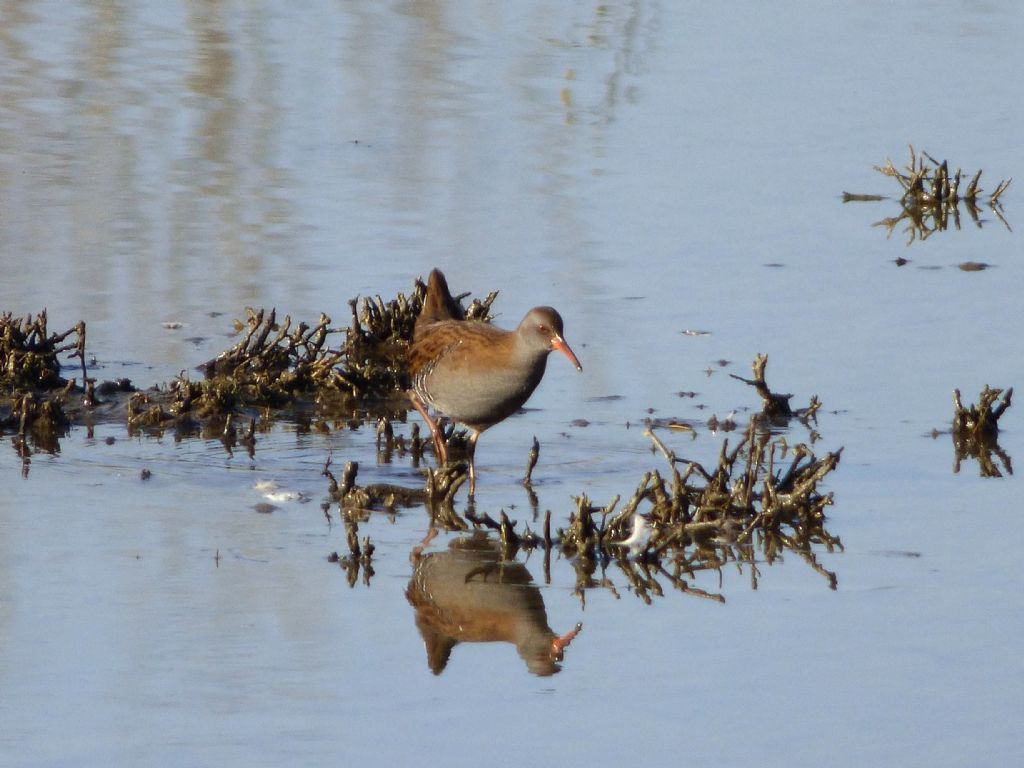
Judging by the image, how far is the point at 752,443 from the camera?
22.3 feet

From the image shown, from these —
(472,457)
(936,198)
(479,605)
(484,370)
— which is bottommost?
(479,605)

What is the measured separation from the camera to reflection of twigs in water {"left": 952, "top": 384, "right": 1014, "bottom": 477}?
7746 mm

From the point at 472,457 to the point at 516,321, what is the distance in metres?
1.99

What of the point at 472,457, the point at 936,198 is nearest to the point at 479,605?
the point at 472,457

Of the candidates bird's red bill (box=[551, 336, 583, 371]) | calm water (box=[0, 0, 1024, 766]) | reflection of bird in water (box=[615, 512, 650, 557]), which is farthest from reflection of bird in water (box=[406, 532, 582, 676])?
bird's red bill (box=[551, 336, 583, 371])

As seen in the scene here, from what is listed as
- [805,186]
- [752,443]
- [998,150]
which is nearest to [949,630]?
[752,443]

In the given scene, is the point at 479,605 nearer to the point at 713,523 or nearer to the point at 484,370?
the point at 713,523

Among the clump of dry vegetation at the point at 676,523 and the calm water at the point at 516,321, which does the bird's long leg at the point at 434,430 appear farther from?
the clump of dry vegetation at the point at 676,523

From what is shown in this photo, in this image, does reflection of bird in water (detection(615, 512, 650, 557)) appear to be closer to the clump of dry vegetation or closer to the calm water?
the clump of dry vegetation

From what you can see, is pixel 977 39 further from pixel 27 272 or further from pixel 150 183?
pixel 27 272

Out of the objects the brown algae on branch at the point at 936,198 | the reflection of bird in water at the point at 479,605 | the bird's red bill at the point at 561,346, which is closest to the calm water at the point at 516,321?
the reflection of bird in water at the point at 479,605

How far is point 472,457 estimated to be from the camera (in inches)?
294

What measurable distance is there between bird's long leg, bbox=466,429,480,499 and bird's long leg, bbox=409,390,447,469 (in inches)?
3.8

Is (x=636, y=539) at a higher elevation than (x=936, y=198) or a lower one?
lower
